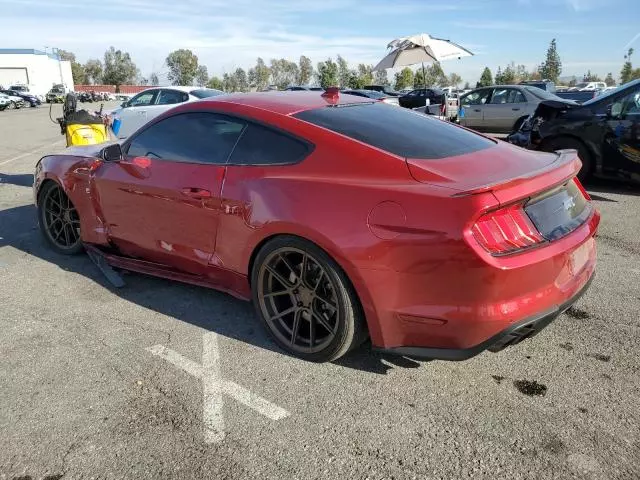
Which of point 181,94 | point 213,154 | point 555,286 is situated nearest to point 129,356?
point 213,154

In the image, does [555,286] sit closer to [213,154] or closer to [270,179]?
[270,179]

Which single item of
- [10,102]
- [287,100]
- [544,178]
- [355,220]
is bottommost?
[10,102]

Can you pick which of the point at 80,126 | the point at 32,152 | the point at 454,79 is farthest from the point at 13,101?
the point at 454,79

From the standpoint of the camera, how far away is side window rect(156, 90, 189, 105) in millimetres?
13766

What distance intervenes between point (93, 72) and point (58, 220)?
135 meters

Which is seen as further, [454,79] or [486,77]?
[454,79]

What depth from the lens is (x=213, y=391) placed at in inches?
111

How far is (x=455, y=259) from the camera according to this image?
94.7 inches

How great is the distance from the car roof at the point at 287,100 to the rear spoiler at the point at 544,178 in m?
1.37

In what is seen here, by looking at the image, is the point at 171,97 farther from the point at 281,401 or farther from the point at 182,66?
the point at 182,66

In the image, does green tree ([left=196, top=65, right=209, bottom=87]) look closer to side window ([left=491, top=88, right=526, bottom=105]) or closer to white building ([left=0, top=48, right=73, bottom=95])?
white building ([left=0, top=48, right=73, bottom=95])

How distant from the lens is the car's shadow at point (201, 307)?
3.12m

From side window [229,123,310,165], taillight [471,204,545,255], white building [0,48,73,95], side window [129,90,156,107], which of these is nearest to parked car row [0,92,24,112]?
side window [129,90,156,107]

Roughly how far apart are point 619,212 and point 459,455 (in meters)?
5.18
